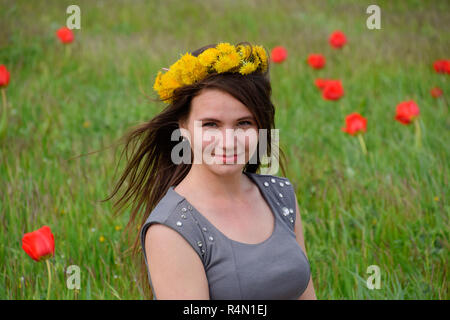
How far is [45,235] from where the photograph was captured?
8.27ft

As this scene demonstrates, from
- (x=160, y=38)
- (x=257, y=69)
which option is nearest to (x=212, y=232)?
(x=257, y=69)

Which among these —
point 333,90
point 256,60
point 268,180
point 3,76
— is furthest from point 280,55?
point 256,60

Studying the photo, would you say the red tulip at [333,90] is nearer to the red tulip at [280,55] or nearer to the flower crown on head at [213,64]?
the red tulip at [280,55]

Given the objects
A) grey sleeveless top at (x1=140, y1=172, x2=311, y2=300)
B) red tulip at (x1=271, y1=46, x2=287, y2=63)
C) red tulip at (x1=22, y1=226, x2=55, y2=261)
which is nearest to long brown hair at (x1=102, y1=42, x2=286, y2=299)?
grey sleeveless top at (x1=140, y1=172, x2=311, y2=300)

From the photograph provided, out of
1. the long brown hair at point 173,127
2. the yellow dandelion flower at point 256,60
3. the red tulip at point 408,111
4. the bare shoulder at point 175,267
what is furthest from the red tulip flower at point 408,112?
the bare shoulder at point 175,267

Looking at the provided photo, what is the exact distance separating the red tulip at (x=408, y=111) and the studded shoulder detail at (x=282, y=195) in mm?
1996

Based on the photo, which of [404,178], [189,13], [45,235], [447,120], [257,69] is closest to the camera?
[257,69]

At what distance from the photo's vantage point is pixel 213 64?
1991 mm

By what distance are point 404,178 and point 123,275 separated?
1.87 m

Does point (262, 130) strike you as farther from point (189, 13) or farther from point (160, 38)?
point (189, 13)

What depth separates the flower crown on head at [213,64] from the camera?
1968 mm

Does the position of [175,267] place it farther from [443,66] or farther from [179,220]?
[443,66]

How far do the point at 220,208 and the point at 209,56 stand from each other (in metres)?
0.52

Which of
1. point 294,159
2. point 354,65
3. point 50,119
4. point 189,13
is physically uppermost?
point 189,13
